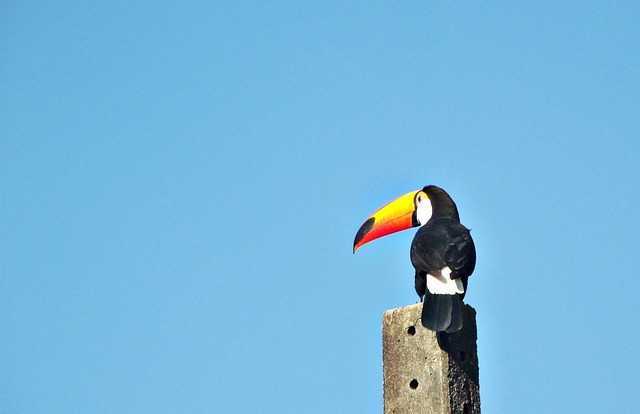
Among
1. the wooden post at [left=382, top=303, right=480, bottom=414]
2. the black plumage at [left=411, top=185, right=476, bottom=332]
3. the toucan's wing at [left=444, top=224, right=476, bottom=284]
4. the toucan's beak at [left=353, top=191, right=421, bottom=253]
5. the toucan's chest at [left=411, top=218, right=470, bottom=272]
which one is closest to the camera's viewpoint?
the wooden post at [left=382, top=303, right=480, bottom=414]

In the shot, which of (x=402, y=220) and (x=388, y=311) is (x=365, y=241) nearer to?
(x=402, y=220)

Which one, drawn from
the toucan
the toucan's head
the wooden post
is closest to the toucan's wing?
the toucan

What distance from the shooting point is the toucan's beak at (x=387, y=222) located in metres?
13.3

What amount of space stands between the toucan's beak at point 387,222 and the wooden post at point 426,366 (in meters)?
2.88

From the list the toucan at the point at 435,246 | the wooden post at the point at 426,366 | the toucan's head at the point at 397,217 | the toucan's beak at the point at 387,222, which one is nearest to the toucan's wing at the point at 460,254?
the toucan at the point at 435,246

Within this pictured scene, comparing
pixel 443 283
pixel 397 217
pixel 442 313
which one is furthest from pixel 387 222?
pixel 442 313

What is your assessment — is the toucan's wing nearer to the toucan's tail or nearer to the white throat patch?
the white throat patch

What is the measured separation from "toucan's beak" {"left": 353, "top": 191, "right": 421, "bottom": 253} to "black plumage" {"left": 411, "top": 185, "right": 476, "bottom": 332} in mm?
1366

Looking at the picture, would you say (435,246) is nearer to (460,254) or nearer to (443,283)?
(460,254)

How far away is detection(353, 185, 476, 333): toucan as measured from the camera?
10.1 metres

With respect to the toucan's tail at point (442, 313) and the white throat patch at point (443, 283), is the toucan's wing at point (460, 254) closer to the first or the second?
the white throat patch at point (443, 283)

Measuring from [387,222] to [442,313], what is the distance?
350 cm

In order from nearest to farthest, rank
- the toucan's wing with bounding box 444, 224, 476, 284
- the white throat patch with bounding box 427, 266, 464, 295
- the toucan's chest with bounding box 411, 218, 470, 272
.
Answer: the white throat patch with bounding box 427, 266, 464, 295, the toucan's wing with bounding box 444, 224, 476, 284, the toucan's chest with bounding box 411, 218, 470, 272

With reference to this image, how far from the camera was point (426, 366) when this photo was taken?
10.0 metres
